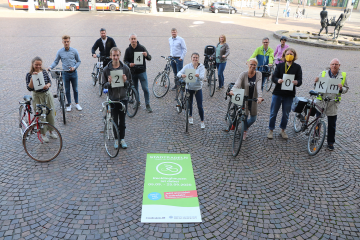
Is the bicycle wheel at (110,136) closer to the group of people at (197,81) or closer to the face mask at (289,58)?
the group of people at (197,81)

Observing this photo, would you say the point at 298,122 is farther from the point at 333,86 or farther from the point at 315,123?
the point at 333,86

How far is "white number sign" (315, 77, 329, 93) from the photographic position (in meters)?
5.54

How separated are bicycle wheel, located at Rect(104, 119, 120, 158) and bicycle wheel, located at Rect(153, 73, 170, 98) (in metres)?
3.36

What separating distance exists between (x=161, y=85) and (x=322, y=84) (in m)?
4.86

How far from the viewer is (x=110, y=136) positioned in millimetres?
5598

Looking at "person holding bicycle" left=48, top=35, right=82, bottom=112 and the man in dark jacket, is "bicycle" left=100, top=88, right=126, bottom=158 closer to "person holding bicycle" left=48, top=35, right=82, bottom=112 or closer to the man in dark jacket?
the man in dark jacket

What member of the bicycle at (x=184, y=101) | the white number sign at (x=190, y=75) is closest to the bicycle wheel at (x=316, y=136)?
the bicycle at (x=184, y=101)

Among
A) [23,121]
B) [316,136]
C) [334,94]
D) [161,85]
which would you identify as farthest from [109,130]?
[334,94]

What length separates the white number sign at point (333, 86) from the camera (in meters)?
5.49

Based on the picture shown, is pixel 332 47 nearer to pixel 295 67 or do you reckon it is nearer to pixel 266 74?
pixel 266 74

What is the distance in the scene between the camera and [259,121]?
727cm

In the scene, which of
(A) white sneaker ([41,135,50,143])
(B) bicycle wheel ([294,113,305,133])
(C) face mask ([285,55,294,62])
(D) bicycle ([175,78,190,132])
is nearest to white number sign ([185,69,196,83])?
(D) bicycle ([175,78,190,132])

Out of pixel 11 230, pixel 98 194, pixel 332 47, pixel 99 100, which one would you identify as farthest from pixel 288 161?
pixel 332 47

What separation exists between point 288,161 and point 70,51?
5.93 m
